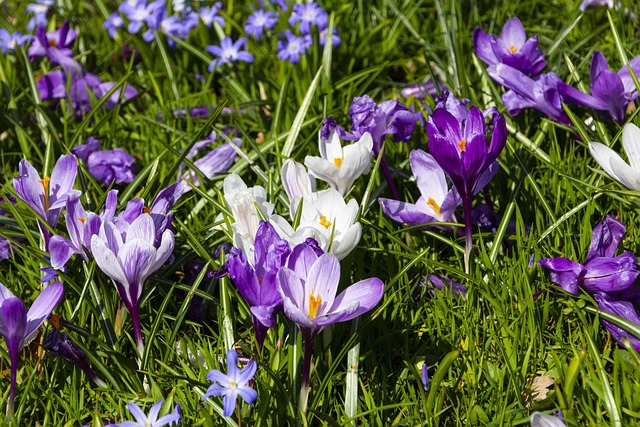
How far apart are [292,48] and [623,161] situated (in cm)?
155

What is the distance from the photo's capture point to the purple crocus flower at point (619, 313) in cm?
160

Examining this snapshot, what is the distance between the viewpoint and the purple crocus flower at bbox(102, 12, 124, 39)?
3.20 m

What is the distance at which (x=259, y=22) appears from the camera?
3.09 meters

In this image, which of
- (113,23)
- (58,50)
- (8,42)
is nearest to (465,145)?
(58,50)

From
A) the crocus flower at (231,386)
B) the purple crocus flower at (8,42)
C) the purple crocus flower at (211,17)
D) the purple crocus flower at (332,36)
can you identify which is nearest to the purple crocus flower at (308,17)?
the purple crocus flower at (332,36)

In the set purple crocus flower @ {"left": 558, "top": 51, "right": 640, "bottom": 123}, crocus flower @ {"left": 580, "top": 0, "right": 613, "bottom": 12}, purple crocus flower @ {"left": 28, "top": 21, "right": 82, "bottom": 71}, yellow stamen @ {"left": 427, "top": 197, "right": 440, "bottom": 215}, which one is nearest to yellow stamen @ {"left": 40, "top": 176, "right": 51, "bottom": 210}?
yellow stamen @ {"left": 427, "top": 197, "right": 440, "bottom": 215}

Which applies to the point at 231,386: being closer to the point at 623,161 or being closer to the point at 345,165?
the point at 345,165

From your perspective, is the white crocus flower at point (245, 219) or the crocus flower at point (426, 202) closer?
the white crocus flower at point (245, 219)

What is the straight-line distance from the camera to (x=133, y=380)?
5.30 feet

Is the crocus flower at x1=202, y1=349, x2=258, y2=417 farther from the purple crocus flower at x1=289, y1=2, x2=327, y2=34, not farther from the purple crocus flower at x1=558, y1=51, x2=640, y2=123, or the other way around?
the purple crocus flower at x1=289, y1=2, x2=327, y2=34

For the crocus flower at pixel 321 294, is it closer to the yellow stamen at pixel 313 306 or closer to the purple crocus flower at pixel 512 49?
the yellow stamen at pixel 313 306

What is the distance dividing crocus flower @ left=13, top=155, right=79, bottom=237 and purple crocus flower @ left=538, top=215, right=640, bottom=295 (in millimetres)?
1141

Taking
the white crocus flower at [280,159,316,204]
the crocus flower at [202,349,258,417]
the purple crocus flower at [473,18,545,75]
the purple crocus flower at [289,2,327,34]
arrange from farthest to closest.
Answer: the purple crocus flower at [289,2,327,34], the purple crocus flower at [473,18,545,75], the white crocus flower at [280,159,316,204], the crocus flower at [202,349,258,417]

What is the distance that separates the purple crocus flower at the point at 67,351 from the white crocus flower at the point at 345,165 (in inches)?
26.5
